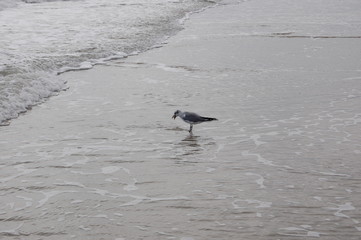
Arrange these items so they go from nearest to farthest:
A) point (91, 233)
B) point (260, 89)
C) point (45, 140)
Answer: point (91, 233) → point (45, 140) → point (260, 89)

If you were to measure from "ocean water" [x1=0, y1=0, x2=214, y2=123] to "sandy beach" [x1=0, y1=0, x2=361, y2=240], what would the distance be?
68cm

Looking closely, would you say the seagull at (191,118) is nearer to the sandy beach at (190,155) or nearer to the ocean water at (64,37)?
the sandy beach at (190,155)

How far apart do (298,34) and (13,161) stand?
16878mm

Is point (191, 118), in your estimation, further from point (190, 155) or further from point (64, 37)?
point (64, 37)

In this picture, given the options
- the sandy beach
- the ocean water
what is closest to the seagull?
the sandy beach

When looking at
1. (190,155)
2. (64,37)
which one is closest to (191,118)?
(190,155)

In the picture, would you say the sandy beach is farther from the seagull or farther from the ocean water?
the ocean water

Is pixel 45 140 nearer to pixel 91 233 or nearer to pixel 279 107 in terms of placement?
pixel 91 233

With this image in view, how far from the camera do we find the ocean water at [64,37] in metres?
12.9

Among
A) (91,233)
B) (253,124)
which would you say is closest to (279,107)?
(253,124)

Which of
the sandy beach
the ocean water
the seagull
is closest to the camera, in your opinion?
the sandy beach

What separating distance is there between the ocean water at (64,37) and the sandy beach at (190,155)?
0.68m

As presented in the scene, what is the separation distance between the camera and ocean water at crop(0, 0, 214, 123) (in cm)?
1290

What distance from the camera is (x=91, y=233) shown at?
571cm
